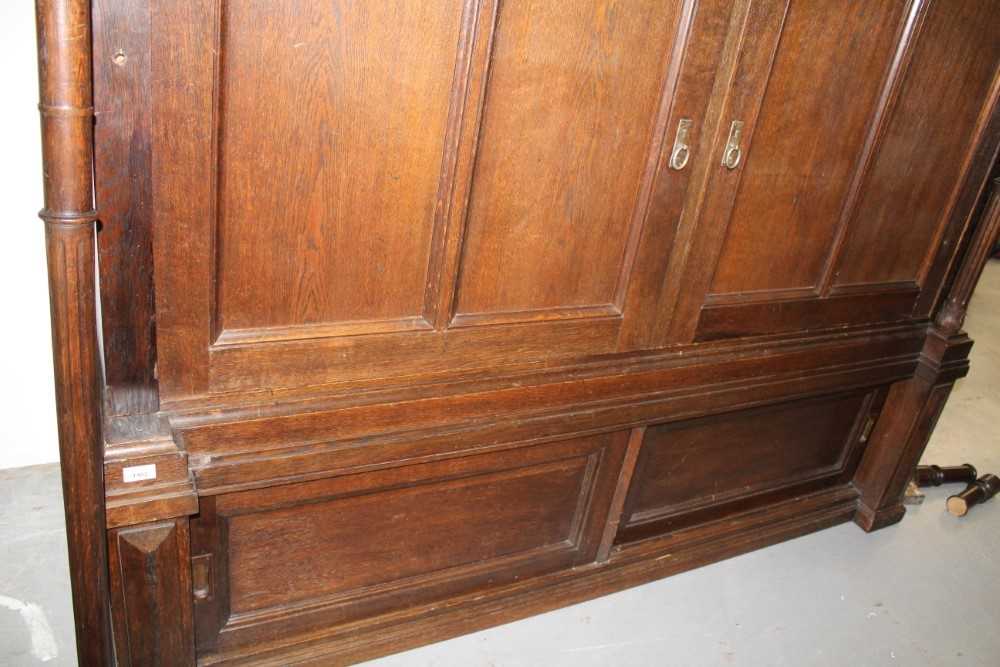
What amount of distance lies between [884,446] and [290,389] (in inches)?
77.0

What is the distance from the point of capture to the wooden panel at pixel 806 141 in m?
1.51

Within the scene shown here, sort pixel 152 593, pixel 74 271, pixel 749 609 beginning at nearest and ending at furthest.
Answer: pixel 74 271, pixel 152 593, pixel 749 609

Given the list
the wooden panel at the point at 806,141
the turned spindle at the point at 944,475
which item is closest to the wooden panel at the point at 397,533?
the wooden panel at the point at 806,141

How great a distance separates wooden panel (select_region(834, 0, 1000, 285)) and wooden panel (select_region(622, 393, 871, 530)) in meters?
0.45

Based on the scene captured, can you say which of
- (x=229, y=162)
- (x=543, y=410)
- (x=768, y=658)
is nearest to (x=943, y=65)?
(x=543, y=410)

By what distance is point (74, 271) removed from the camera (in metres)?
0.87

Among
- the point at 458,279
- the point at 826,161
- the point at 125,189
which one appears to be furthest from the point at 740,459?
the point at 125,189

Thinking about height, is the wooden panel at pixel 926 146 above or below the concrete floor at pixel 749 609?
above

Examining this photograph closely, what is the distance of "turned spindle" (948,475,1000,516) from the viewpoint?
2486mm

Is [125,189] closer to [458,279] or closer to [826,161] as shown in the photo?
[458,279]

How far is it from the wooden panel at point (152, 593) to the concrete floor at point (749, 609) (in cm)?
44

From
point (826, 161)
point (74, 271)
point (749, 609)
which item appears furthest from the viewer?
point (749, 609)

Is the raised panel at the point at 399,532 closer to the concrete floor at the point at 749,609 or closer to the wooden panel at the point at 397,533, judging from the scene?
the wooden panel at the point at 397,533

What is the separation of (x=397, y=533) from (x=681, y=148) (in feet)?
3.30
